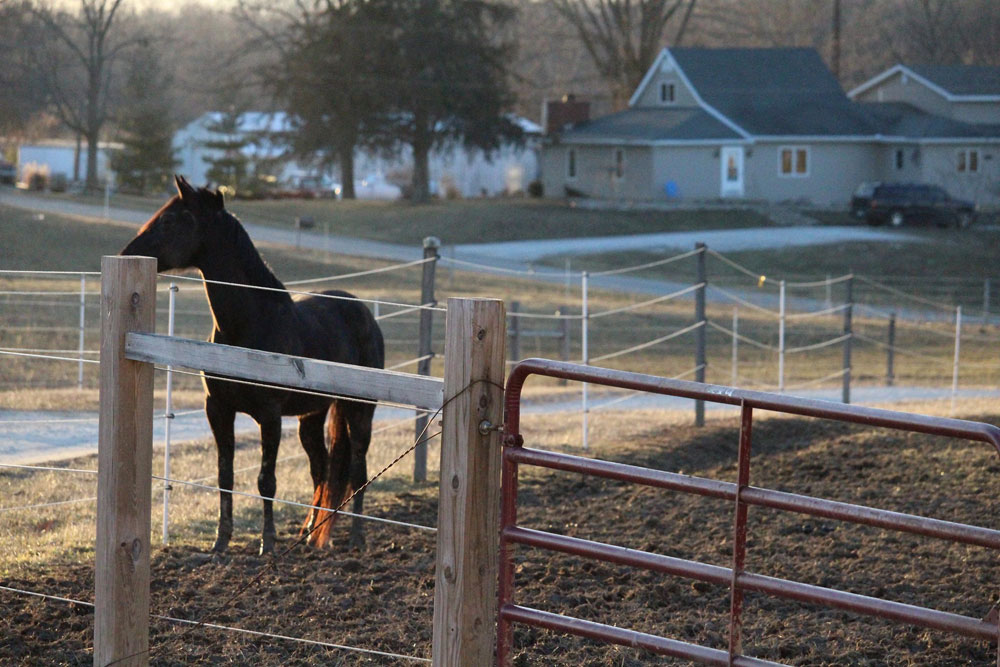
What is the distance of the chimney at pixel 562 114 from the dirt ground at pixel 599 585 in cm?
4510

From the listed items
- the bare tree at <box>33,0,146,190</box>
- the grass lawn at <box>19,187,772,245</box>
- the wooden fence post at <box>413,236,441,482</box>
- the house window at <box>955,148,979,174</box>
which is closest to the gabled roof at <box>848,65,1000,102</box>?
the house window at <box>955,148,979,174</box>

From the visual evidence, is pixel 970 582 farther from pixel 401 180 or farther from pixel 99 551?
pixel 401 180

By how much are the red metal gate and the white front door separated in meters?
44.7

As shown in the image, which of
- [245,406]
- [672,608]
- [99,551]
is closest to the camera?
[99,551]

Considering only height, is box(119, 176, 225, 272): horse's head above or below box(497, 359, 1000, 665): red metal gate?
above

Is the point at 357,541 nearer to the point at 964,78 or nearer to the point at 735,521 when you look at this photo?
the point at 735,521

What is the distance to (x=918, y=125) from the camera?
47156 mm

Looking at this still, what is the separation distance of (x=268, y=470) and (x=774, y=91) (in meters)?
47.0

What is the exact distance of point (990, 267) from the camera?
111ft

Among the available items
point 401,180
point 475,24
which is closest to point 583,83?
point 401,180

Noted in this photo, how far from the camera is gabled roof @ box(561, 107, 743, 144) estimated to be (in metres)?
46.3

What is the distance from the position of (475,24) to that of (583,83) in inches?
1075

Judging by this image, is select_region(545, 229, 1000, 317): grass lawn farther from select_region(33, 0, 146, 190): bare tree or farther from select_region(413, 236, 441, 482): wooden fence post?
select_region(33, 0, 146, 190): bare tree

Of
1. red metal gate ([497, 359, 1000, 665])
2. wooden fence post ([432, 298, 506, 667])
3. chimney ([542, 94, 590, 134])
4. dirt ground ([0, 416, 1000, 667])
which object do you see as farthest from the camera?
chimney ([542, 94, 590, 134])
